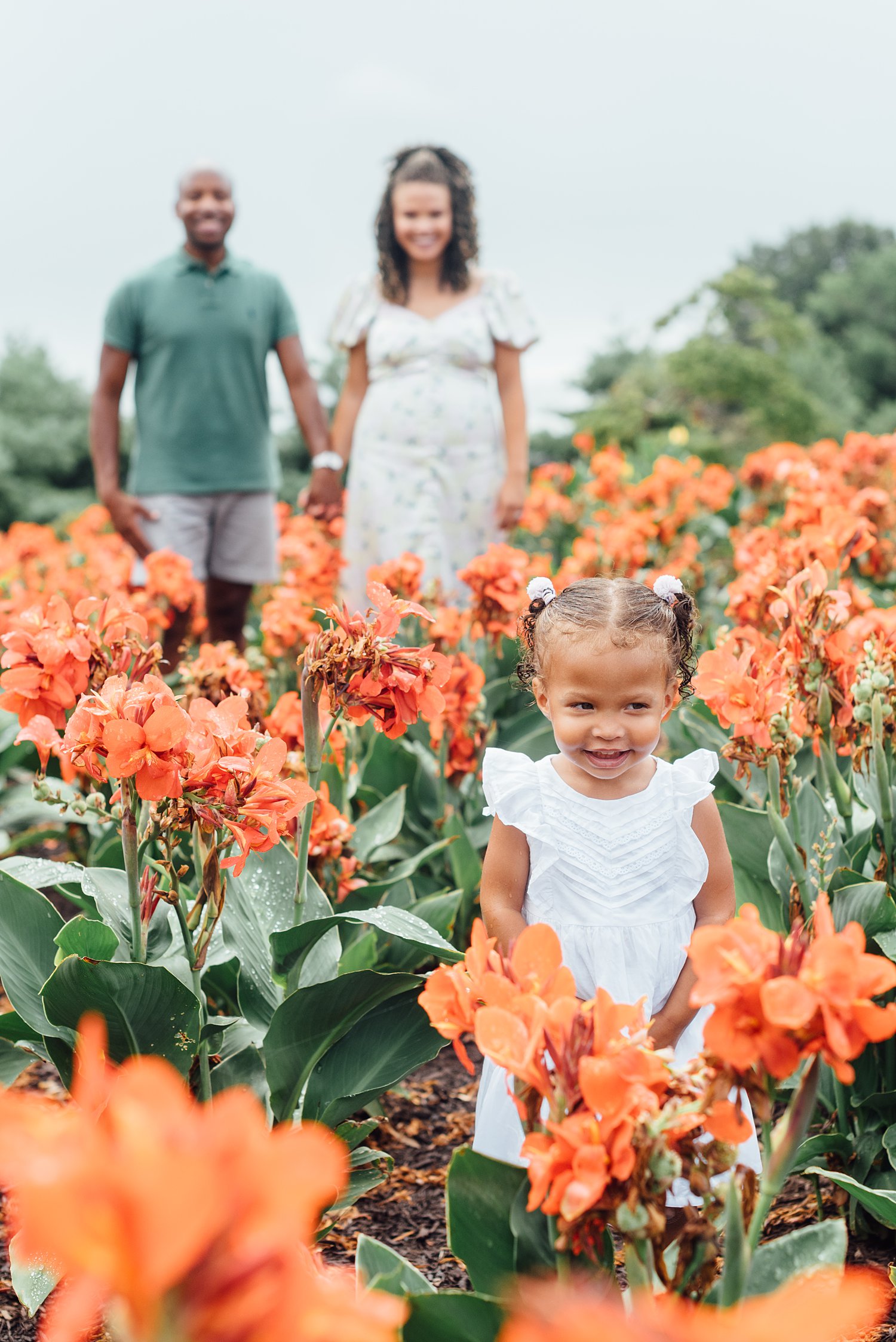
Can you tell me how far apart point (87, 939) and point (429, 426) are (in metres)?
3.40

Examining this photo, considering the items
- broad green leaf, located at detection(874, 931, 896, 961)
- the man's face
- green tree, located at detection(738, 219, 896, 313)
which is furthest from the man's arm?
green tree, located at detection(738, 219, 896, 313)

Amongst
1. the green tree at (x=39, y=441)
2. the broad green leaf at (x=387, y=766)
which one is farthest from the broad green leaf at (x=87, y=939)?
the green tree at (x=39, y=441)

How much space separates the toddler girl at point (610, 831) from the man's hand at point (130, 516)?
10.6 ft

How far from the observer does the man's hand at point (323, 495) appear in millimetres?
4938

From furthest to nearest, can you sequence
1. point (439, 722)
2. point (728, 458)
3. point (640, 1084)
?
point (728, 458) → point (439, 722) → point (640, 1084)

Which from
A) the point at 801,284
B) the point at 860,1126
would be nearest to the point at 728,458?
the point at 860,1126

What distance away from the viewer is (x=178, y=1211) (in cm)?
53

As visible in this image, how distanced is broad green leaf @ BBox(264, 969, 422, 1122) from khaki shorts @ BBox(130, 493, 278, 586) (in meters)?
3.42

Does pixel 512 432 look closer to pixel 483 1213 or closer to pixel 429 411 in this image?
pixel 429 411

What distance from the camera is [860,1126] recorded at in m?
1.95

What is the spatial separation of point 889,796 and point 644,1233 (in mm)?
1156

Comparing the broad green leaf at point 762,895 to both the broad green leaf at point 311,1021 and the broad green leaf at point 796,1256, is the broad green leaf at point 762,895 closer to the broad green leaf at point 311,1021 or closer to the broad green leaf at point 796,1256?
the broad green leaf at point 311,1021

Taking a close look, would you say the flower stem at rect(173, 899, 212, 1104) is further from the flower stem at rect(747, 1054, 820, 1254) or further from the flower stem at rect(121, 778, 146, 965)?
the flower stem at rect(747, 1054, 820, 1254)

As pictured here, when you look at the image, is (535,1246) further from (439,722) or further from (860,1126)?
(439,722)
